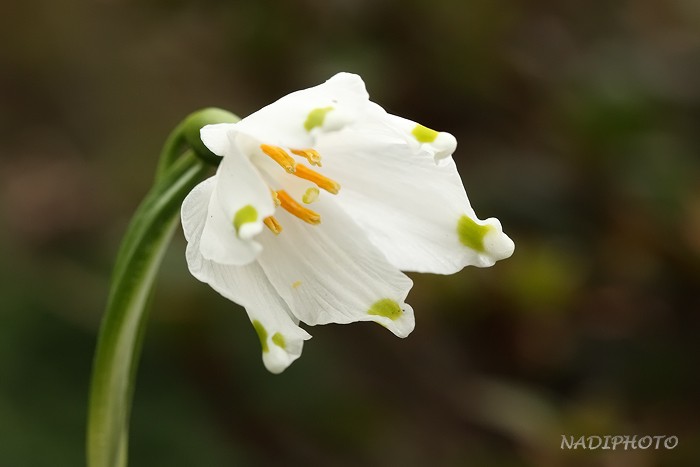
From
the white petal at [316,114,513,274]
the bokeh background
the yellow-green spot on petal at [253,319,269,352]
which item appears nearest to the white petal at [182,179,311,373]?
the yellow-green spot on petal at [253,319,269,352]

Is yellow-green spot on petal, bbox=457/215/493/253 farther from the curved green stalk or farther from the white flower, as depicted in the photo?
the curved green stalk

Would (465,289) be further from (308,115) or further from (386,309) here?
(308,115)

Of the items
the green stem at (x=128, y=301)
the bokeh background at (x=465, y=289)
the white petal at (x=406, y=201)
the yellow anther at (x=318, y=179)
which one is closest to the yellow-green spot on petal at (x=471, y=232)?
the white petal at (x=406, y=201)

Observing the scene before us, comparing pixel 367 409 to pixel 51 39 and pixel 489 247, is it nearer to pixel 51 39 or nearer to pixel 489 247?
pixel 489 247

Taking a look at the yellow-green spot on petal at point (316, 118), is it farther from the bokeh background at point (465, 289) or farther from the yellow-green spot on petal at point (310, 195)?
the bokeh background at point (465, 289)

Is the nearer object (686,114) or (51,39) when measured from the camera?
(686,114)

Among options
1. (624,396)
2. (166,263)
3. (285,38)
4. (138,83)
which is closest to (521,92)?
(285,38)
